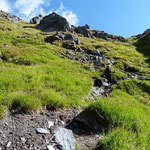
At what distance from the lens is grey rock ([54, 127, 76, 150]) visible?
3015 mm

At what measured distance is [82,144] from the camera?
327 centimetres

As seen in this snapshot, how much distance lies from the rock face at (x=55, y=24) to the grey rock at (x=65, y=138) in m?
66.5

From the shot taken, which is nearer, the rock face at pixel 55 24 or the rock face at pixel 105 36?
the rock face at pixel 55 24

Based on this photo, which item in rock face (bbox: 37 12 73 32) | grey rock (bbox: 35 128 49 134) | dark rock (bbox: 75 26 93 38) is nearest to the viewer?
grey rock (bbox: 35 128 49 134)

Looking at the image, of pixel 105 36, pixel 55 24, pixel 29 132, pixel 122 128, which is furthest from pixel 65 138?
pixel 105 36

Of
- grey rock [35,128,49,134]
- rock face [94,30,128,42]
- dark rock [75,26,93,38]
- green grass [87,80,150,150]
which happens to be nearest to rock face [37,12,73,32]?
dark rock [75,26,93,38]

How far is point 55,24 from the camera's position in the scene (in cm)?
7219

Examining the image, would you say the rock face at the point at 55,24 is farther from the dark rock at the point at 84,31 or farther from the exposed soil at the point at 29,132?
the exposed soil at the point at 29,132

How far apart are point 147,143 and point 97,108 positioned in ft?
6.01

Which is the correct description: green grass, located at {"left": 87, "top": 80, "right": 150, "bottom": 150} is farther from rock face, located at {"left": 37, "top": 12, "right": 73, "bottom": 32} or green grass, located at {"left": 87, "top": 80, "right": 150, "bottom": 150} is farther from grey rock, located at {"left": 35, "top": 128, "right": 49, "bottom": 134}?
rock face, located at {"left": 37, "top": 12, "right": 73, "bottom": 32}

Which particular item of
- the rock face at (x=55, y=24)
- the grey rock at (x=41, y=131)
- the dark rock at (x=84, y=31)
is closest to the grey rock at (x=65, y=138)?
the grey rock at (x=41, y=131)

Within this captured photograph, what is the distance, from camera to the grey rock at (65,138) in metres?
3.01

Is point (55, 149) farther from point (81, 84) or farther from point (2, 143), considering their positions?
point (81, 84)

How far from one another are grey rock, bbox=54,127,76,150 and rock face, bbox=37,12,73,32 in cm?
6647
